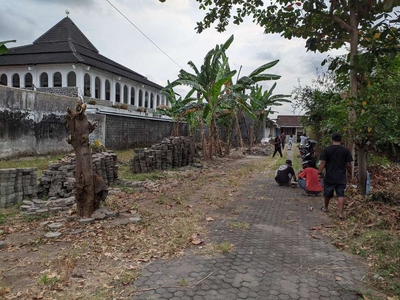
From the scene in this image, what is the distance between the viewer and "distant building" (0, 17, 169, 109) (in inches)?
843


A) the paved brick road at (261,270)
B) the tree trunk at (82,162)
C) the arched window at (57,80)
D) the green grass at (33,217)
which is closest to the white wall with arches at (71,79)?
the arched window at (57,80)

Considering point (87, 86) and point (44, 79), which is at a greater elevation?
point (44, 79)

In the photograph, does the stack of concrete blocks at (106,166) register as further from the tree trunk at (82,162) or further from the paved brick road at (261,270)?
the paved brick road at (261,270)

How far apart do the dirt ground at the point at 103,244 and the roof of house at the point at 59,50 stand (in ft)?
57.3

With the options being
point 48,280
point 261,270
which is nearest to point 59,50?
point 48,280

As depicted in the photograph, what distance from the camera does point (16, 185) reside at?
645 centimetres

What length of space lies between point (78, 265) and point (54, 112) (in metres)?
11.4

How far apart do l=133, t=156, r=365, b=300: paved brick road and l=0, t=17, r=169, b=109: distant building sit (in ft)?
57.8

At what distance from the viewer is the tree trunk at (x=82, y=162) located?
515cm

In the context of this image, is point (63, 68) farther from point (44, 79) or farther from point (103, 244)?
point (103, 244)

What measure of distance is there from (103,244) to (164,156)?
7.58 m

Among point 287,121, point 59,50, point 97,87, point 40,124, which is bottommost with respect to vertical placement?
point 40,124

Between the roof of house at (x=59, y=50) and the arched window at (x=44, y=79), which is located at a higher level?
the roof of house at (x=59, y=50)

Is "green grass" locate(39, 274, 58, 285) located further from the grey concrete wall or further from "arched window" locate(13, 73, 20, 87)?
"arched window" locate(13, 73, 20, 87)
